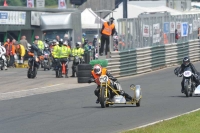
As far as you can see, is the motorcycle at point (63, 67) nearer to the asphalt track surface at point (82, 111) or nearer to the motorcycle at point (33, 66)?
the motorcycle at point (33, 66)

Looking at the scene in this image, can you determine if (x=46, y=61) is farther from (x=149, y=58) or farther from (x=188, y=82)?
(x=188, y=82)

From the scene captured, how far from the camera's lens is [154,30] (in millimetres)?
30453

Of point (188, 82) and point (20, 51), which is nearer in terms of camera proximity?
point (188, 82)

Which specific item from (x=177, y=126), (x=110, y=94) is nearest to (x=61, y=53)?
(x=110, y=94)

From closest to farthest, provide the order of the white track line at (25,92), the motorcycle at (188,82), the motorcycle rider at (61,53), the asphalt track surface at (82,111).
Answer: the asphalt track surface at (82,111) → the motorcycle at (188,82) → the white track line at (25,92) → the motorcycle rider at (61,53)

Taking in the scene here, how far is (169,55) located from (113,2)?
34.3 metres

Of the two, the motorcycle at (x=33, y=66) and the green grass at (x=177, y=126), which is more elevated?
the motorcycle at (x=33, y=66)

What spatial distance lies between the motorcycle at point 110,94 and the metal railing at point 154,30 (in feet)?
36.9

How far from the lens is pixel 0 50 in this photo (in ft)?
112

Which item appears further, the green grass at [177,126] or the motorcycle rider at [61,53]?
the motorcycle rider at [61,53]

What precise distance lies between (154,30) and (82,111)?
15885 mm

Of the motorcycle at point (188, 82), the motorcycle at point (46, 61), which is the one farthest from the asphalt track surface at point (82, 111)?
the motorcycle at point (46, 61)

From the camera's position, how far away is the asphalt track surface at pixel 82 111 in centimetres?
1223

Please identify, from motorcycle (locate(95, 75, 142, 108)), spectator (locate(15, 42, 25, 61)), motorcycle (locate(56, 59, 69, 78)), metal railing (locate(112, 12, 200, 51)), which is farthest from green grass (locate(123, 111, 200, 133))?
spectator (locate(15, 42, 25, 61))
